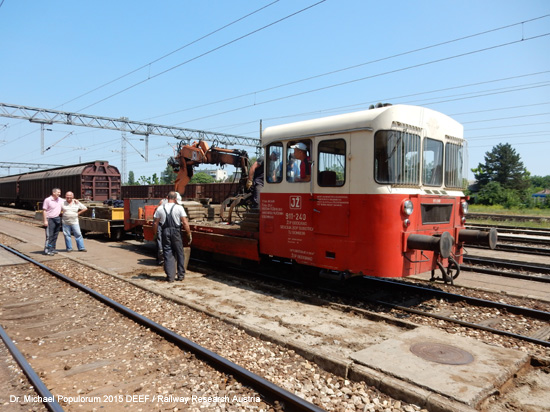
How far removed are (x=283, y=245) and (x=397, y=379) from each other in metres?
3.75

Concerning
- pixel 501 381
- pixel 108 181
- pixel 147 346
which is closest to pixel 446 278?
pixel 501 381

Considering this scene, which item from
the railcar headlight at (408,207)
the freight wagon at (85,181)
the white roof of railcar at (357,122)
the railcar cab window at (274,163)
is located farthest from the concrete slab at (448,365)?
the freight wagon at (85,181)

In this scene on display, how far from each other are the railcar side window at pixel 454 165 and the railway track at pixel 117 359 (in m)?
5.06

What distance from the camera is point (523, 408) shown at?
132 inches

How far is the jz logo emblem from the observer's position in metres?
6.83

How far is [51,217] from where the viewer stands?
10.9m

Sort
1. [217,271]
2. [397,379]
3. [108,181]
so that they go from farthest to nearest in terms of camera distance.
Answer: [108,181] < [217,271] < [397,379]

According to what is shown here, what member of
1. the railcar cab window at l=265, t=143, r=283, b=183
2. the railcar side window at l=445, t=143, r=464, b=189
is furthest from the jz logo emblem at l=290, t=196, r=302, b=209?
the railcar side window at l=445, t=143, r=464, b=189

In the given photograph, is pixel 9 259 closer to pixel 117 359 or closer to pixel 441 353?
pixel 117 359

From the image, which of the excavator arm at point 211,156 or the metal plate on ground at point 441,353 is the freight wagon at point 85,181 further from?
the metal plate on ground at point 441,353

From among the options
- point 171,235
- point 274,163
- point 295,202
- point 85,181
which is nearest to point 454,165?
point 295,202

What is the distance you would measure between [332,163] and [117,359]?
4.16m

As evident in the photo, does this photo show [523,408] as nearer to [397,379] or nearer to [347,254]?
[397,379]

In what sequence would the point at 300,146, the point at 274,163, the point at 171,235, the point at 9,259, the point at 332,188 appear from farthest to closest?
the point at 9,259, the point at 171,235, the point at 274,163, the point at 300,146, the point at 332,188
